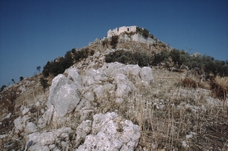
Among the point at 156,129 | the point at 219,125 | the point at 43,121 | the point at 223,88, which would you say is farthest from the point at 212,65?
the point at 43,121

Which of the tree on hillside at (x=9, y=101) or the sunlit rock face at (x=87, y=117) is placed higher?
the sunlit rock face at (x=87, y=117)

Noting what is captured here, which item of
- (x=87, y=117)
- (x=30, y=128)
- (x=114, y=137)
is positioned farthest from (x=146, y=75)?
(x=30, y=128)

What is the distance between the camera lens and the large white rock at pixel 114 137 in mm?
2617

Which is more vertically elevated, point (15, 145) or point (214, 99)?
point (214, 99)

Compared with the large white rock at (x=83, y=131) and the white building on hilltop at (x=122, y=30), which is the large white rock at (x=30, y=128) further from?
the white building on hilltop at (x=122, y=30)

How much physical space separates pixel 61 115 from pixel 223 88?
6.62 m

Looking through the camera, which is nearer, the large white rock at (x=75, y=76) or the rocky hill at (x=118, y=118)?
the rocky hill at (x=118, y=118)

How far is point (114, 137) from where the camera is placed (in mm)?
2742

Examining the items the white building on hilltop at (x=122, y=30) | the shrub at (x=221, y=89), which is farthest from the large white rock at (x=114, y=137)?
the white building on hilltop at (x=122, y=30)

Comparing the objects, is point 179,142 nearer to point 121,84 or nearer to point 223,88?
point 121,84

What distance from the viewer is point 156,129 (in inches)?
135

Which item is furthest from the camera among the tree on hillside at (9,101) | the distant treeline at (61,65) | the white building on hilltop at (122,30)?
the white building on hilltop at (122,30)

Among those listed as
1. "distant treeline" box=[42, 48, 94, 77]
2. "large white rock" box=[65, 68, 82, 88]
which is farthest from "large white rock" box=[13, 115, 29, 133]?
"distant treeline" box=[42, 48, 94, 77]

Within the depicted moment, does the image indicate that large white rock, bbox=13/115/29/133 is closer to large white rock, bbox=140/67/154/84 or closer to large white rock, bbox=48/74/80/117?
large white rock, bbox=48/74/80/117
